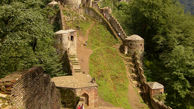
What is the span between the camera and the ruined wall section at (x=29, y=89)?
575cm

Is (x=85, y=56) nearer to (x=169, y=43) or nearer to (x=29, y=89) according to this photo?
(x=169, y=43)

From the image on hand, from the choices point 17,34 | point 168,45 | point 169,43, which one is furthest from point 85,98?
point 168,45

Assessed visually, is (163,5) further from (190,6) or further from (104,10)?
(190,6)

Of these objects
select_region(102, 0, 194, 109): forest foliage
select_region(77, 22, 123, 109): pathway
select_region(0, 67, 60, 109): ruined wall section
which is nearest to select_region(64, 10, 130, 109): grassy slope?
select_region(77, 22, 123, 109): pathway

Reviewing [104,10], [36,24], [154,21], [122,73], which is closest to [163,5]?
[154,21]

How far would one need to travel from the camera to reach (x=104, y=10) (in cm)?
3222

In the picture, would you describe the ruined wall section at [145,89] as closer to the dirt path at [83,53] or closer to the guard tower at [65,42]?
the dirt path at [83,53]

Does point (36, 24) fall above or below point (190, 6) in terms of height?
below

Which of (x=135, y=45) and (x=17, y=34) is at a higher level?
(x=17, y=34)

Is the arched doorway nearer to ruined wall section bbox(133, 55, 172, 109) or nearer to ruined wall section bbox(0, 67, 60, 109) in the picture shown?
ruined wall section bbox(0, 67, 60, 109)

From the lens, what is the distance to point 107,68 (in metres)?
23.2

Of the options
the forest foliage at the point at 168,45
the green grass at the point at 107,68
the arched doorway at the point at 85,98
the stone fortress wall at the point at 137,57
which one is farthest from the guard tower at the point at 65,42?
the forest foliage at the point at 168,45

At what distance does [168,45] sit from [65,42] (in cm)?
1593

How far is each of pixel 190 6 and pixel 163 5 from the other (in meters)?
42.9
